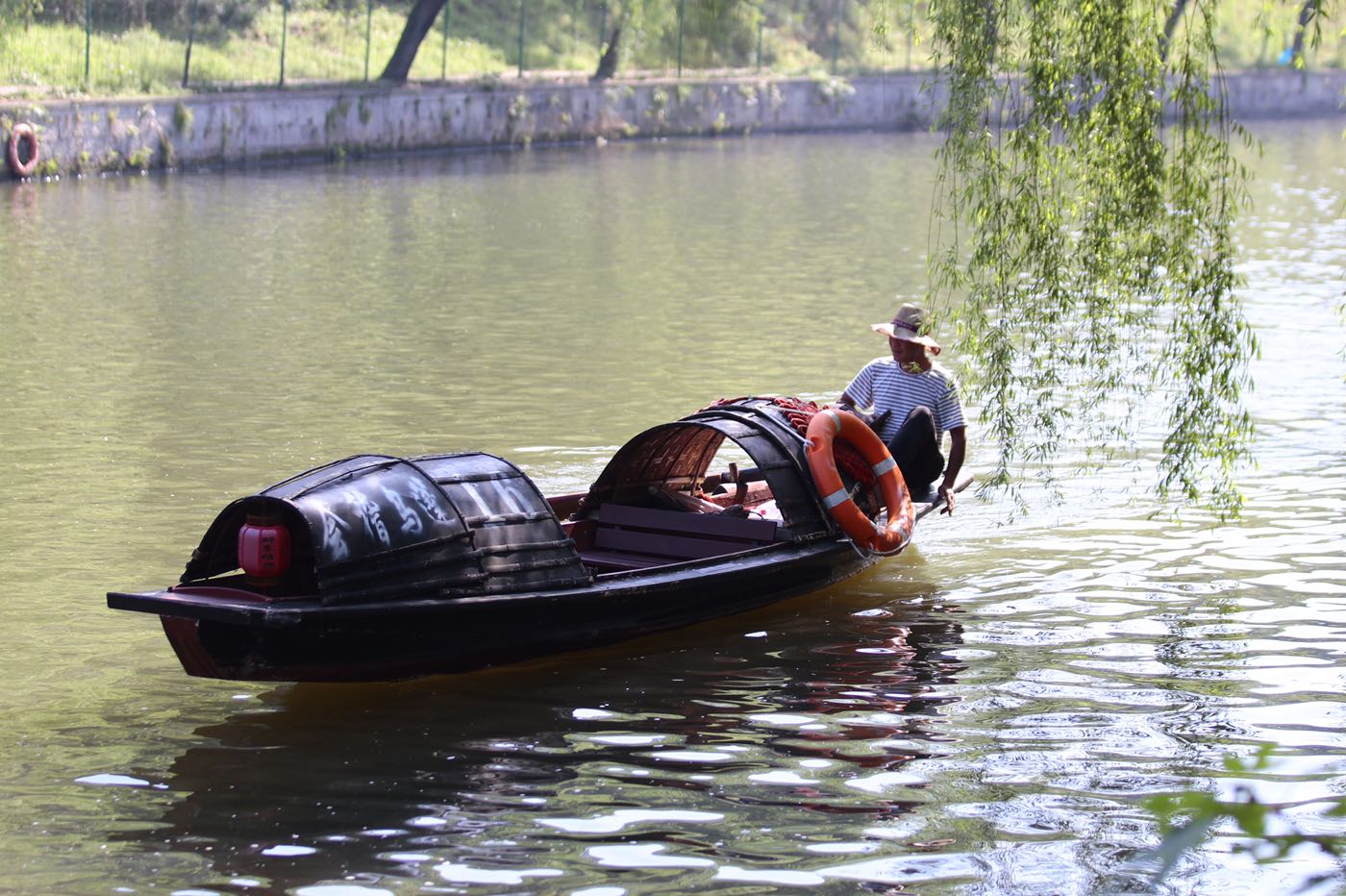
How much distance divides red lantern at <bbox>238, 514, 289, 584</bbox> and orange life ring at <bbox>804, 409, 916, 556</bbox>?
335cm

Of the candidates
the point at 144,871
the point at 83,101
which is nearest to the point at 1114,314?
the point at 144,871

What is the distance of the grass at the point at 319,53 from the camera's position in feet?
108

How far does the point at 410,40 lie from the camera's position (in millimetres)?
39031

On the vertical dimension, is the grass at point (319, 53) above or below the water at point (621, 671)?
above

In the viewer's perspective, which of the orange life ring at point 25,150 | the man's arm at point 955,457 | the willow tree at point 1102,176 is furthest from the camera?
the orange life ring at point 25,150

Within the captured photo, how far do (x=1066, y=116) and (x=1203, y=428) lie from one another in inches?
76.1

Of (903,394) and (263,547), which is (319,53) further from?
(263,547)

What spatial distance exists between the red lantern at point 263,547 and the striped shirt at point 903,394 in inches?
185

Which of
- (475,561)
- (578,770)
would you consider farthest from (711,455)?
(578,770)

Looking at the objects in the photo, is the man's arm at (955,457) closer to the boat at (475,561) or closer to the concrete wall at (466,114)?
the boat at (475,561)

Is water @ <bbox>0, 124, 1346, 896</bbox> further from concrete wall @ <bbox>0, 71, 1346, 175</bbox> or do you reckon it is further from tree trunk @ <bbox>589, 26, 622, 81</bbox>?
tree trunk @ <bbox>589, 26, 622, 81</bbox>

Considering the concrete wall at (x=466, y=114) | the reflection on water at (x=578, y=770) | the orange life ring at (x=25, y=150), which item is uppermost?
the concrete wall at (x=466, y=114)

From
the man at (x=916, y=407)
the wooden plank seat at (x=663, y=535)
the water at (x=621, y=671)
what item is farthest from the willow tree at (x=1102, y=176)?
the wooden plank seat at (x=663, y=535)

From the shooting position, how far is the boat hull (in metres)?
7.56
